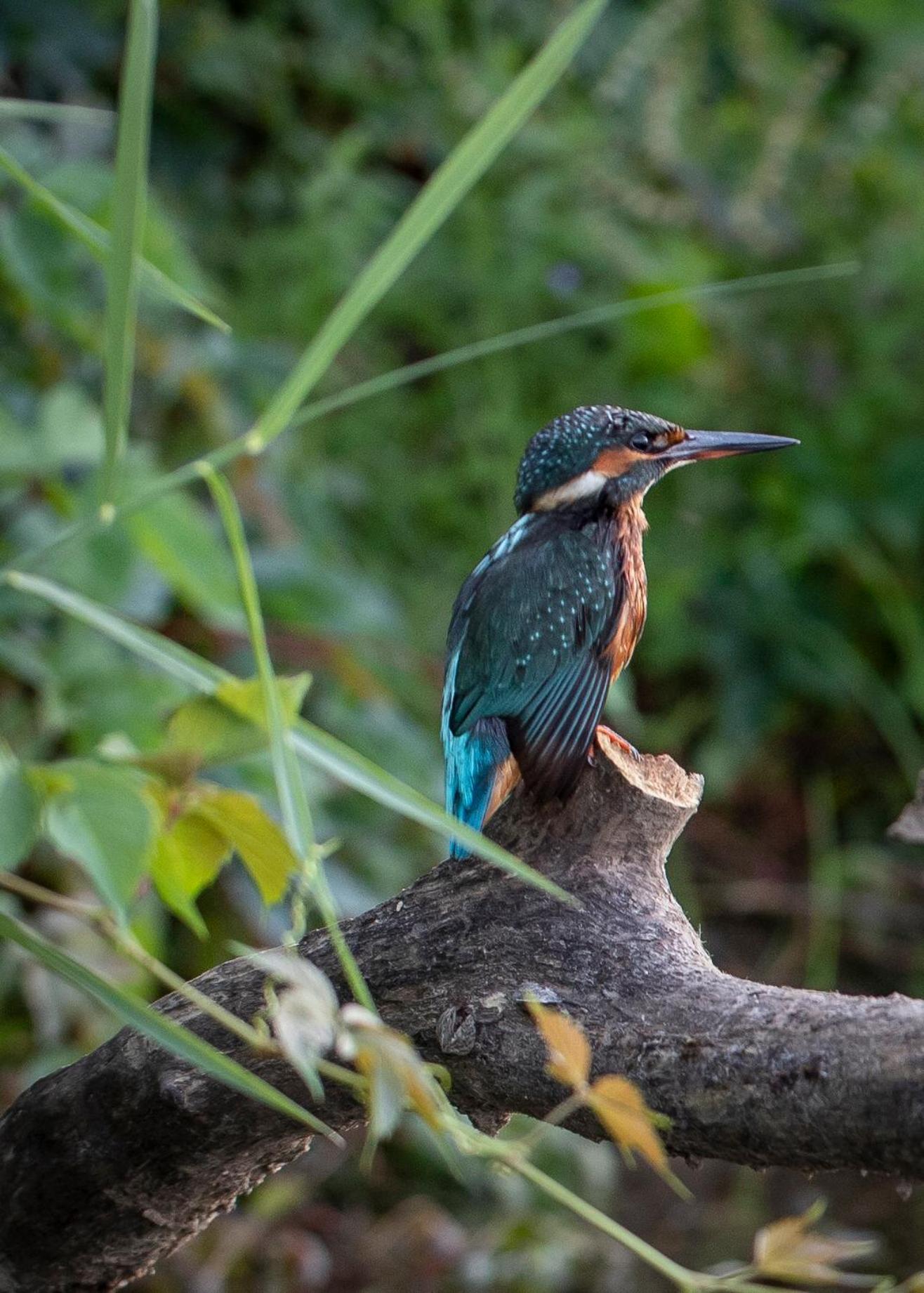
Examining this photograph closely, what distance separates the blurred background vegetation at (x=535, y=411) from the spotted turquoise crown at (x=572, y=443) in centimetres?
70

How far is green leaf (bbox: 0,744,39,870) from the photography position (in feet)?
3.52

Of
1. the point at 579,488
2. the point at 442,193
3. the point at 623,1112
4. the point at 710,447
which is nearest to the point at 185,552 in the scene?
the point at 579,488

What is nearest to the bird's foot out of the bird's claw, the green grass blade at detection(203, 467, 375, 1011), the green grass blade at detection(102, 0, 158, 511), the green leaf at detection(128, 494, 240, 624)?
the bird's claw

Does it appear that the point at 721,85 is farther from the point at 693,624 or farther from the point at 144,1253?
the point at 144,1253

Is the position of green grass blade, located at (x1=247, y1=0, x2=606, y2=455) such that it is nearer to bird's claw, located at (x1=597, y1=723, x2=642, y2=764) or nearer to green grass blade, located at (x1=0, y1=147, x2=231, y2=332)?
green grass blade, located at (x1=0, y1=147, x2=231, y2=332)

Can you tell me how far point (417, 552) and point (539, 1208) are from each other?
1372 millimetres

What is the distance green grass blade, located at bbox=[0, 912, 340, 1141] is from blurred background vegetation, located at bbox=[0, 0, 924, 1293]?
155 centimetres

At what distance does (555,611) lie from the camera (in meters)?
1.68

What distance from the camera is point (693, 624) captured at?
3873mm

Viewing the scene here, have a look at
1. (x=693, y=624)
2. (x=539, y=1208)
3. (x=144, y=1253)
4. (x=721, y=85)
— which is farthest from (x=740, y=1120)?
(x=721, y=85)

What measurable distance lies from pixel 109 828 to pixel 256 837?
142 millimetres

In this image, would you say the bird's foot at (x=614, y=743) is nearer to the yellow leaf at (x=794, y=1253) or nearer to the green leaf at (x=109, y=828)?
the green leaf at (x=109, y=828)

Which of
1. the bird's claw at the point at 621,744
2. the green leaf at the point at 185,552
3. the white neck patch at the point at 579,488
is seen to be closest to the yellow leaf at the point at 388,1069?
the bird's claw at the point at 621,744

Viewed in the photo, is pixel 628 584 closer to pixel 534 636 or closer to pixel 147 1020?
pixel 534 636
